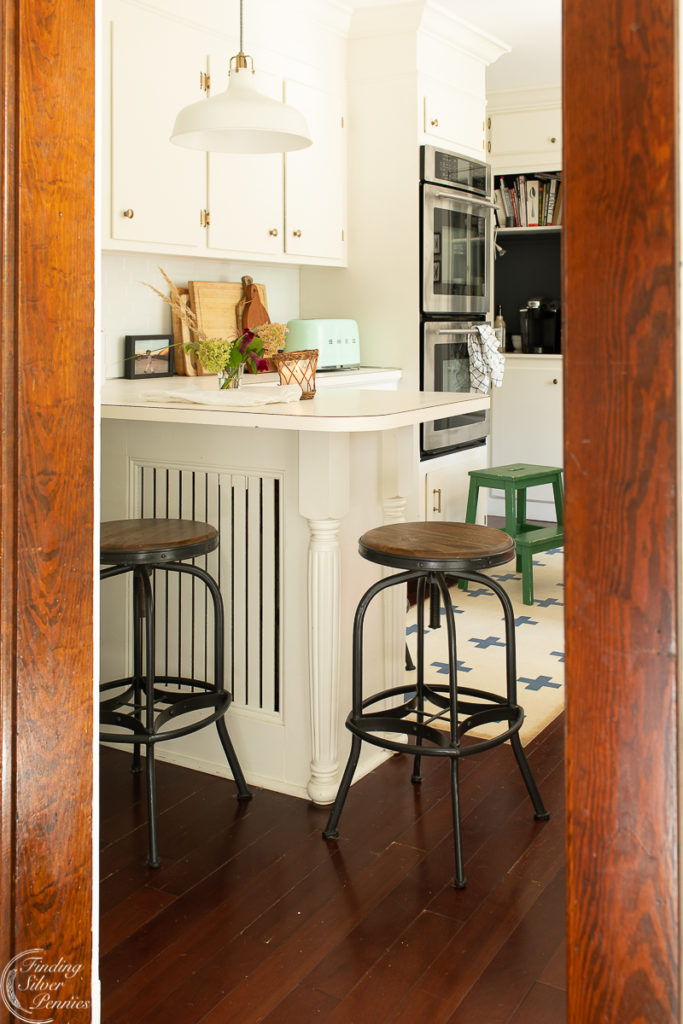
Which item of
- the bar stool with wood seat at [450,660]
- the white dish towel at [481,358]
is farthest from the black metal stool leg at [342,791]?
the white dish towel at [481,358]

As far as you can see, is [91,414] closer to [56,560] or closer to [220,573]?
[56,560]

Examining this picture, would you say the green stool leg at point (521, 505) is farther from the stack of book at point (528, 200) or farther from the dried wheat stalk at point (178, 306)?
the stack of book at point (528, 200)

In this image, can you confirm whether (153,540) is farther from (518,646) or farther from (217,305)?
(217,305)

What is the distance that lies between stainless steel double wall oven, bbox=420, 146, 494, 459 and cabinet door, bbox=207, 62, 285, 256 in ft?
2.36

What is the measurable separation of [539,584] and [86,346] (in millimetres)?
3691

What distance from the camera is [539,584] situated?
190 inches

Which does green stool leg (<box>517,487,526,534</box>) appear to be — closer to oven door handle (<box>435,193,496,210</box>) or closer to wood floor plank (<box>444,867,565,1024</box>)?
oven door handle (<box>435,193,496,210</box>)

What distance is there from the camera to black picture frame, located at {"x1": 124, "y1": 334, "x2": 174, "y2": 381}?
400cm

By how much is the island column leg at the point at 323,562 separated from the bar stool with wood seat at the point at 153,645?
0.72ft

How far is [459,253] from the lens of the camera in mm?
5008

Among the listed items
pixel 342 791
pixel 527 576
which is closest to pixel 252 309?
pixel 527 576

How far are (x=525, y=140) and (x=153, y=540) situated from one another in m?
4.55

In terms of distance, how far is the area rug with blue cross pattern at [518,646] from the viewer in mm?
3254

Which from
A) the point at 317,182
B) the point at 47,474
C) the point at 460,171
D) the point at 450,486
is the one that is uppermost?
the point at 460,171
